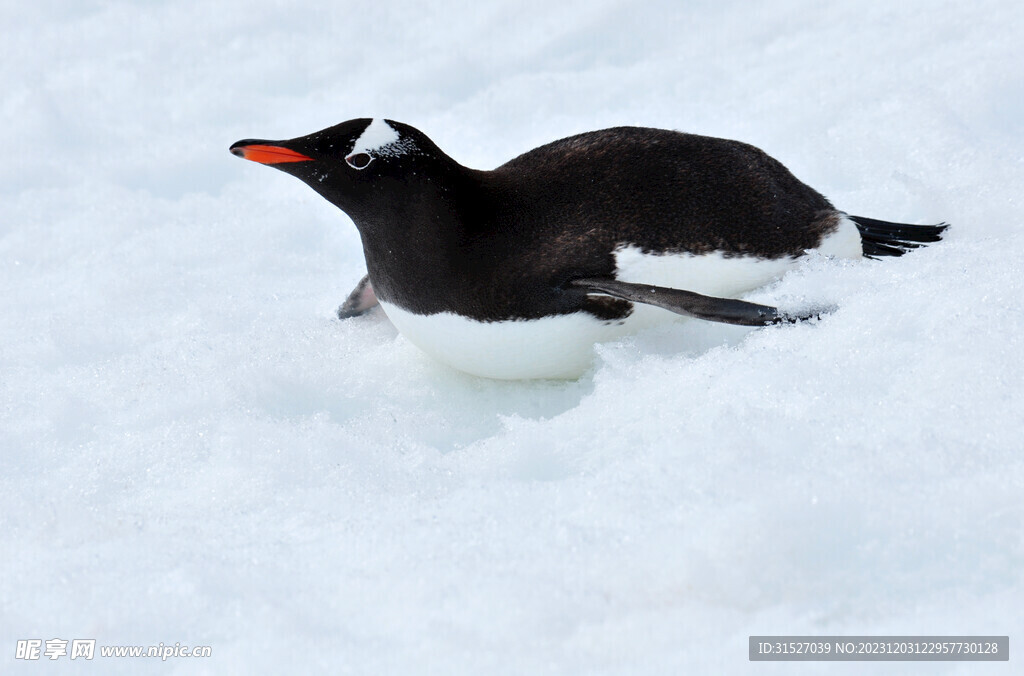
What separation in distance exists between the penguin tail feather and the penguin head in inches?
46.2

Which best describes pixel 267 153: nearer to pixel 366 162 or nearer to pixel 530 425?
pixel 366 162

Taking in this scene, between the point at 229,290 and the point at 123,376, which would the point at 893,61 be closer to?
the point at 229,290

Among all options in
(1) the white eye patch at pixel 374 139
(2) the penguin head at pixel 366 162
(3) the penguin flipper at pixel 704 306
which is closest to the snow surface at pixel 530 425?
(3) the penguin flipper at pixel 704 306

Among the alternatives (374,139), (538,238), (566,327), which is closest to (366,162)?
(374,139)

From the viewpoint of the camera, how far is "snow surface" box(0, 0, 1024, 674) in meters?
1.43

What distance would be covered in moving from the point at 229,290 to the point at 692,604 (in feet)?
7.50

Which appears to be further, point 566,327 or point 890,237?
point 890,237

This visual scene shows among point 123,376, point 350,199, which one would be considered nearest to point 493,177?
point 350,199

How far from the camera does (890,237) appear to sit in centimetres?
280

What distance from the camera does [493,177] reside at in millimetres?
2584

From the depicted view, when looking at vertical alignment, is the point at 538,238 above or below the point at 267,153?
below

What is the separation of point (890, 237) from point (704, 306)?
0.85 m

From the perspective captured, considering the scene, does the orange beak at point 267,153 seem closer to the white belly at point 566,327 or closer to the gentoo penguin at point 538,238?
the gentoo penguin at point 538,238

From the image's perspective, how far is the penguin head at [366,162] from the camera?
2410mm
